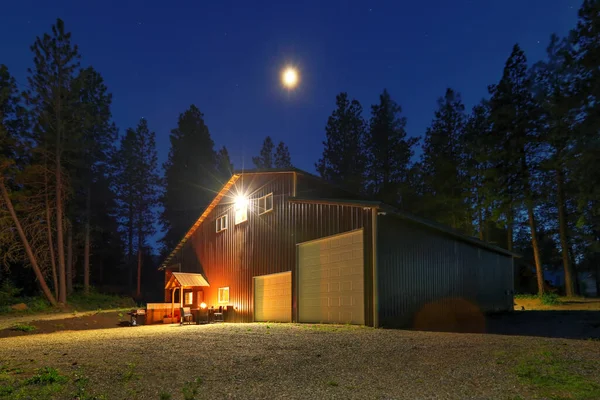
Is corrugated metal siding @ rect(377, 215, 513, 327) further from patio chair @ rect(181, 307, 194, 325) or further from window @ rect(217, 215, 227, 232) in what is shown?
window @ rect(217, 215, 227, 232)

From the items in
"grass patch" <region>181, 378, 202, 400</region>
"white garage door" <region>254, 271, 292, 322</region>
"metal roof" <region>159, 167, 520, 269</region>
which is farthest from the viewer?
"white garage door" <region>254, 271, 292, 322</region>

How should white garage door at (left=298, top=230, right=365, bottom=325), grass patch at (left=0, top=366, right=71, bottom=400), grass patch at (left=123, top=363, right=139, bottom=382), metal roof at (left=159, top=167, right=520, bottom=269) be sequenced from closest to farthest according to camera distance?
1. grass patch at (left=0, top=366, right=71, bottom=400)
2. grass patch at (left=123, top=363, right=139, bottom=382)
3. metal roof at (left=159, top=167, right=520, bottom=269)
4. white garage door at (left=298, top=230, right=365, bottom=325)

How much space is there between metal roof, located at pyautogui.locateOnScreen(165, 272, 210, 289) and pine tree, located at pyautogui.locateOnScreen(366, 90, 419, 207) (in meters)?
18.9

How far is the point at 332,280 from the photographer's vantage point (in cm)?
1359

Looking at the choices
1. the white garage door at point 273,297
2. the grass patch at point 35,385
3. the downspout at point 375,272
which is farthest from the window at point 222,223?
the grass patch at point 35,385

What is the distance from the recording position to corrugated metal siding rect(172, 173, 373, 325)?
1360 cm

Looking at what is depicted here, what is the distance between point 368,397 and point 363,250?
7.83 m

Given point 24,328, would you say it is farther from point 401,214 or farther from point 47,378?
point 401,214

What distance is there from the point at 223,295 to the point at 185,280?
2.63 m

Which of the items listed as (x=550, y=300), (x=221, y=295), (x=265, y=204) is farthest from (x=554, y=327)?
(x=221, y=295)

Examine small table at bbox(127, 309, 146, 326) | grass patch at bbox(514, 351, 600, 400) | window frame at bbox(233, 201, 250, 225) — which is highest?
window frame at bbox(233, 201, 250, 225)

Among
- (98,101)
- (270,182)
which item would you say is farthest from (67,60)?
(270,182)

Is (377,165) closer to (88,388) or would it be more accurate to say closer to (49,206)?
(49,206)

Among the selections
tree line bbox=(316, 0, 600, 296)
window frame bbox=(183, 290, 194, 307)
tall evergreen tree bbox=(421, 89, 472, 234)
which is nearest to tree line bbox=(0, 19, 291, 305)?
window frame bbox=(183, 290, 194, 307)
